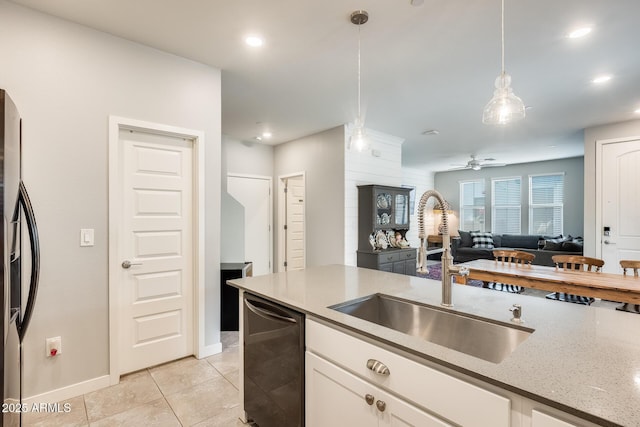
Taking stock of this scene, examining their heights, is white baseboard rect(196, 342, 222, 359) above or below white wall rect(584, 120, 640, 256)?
below

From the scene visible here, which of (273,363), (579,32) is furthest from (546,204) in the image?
(273,363)

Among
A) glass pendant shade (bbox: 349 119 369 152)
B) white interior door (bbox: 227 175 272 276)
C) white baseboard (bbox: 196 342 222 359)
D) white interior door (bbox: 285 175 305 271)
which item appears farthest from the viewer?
white interior door (bbox: 285 175 305 271)

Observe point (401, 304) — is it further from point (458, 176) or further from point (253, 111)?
point (458, 176)

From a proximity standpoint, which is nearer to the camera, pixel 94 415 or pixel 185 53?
pixel 94 415

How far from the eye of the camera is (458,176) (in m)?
9.38

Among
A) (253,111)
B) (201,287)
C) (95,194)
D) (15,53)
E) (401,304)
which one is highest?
(253,111)

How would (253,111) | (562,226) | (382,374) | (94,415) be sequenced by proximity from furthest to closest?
(562,226)
(253,111)
(94,415)
(382,374)

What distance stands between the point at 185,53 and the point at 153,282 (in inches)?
77.5

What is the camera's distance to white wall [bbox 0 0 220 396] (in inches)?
80.0

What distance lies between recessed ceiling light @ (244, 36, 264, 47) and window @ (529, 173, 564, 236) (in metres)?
8.19

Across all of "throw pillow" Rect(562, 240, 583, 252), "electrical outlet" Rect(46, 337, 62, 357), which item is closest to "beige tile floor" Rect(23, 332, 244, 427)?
"electrical outlet" Rect(46, 337, 62, 357)

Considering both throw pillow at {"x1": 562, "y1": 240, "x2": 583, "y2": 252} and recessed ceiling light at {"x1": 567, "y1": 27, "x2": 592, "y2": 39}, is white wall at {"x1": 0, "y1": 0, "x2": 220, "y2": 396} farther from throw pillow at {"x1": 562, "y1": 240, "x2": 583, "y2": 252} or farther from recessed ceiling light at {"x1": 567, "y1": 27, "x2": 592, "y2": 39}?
throw pillow at {"x1": 562, "y1": 240, "x2": 583, "y2": 252}

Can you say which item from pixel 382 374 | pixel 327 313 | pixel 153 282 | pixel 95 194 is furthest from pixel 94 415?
pixel 382 374

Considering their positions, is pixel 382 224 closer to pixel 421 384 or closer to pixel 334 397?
pixel 334 397
